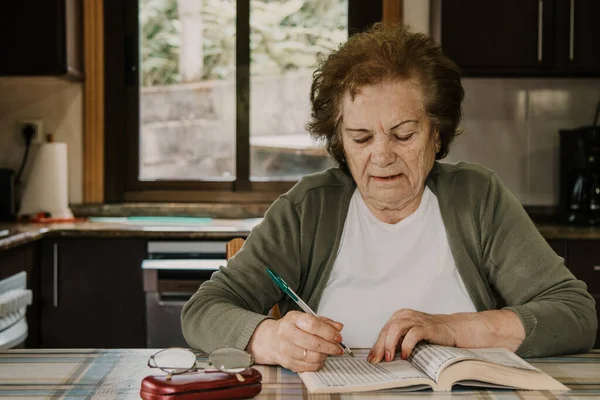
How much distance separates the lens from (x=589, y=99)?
3684 mm

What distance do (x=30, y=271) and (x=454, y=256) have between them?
1845 mm

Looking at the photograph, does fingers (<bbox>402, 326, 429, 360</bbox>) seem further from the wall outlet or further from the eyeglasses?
the wall outlet

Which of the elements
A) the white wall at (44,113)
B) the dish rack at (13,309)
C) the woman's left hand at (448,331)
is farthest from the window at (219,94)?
the woman's left hand at (448,331)

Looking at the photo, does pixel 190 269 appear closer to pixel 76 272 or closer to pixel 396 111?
pixel 76 272

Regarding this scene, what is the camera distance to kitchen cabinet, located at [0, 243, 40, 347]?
2844 mm

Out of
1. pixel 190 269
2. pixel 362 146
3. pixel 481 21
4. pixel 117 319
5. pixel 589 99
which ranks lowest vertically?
pixel 117 319

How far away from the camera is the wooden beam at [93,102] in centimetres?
366

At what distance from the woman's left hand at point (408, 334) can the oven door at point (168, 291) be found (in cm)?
174

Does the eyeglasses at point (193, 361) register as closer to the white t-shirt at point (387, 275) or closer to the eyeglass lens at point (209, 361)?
the eyeglass lens at point (209, 361)

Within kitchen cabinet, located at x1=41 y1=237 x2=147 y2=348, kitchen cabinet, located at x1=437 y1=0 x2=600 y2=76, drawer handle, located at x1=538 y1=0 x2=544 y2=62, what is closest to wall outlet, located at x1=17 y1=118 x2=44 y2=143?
kitchen cabinet, located at x1=41 y1=237 x2=147 y2=348

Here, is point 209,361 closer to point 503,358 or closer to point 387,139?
point 503,358

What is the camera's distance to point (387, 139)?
170 centimetres

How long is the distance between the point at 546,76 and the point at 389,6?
75 cm

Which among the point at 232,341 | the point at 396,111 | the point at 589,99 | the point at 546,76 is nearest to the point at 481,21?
the point at 546,76
